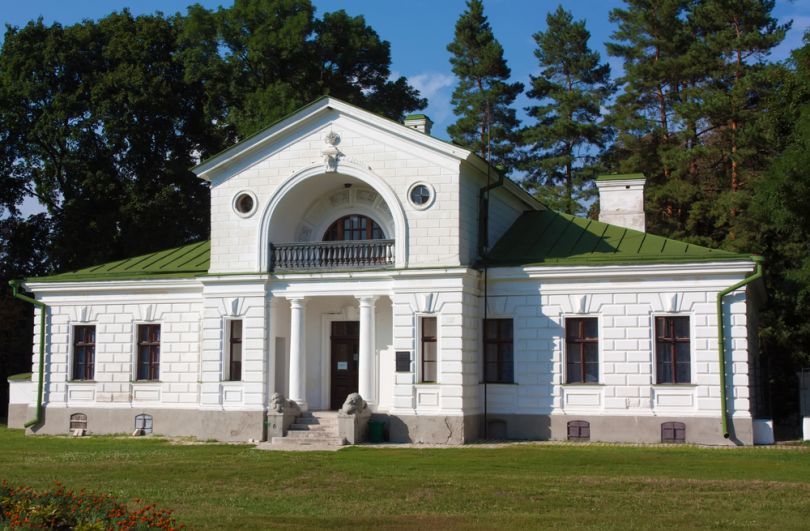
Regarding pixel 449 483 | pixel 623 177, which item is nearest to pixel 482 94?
pixel 623 177

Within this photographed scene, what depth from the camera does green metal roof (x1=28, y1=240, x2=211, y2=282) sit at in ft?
87.2

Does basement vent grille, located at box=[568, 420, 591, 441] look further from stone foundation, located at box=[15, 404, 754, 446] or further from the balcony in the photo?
the balcony

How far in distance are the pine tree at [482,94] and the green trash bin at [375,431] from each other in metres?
24.9

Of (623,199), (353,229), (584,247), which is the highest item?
(623,199)

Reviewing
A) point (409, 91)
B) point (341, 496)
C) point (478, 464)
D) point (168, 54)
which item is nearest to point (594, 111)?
point (409, 91)

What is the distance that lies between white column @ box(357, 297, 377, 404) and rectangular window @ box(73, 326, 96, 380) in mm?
8313

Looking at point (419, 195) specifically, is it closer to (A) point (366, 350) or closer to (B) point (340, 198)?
(B) point (340, 198)

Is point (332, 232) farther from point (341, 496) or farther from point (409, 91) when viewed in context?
point (409, 91)

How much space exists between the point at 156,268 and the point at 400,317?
8099 mm

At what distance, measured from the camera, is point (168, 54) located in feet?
132

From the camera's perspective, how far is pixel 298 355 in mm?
24172

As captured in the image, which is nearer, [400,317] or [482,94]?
[400,317]

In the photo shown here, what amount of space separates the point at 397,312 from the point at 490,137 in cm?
2436

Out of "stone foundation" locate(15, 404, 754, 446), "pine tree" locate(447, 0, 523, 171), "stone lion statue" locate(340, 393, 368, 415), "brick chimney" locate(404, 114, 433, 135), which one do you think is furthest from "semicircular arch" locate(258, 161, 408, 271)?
"pine tree" locate(447, 0, 523, 171)
